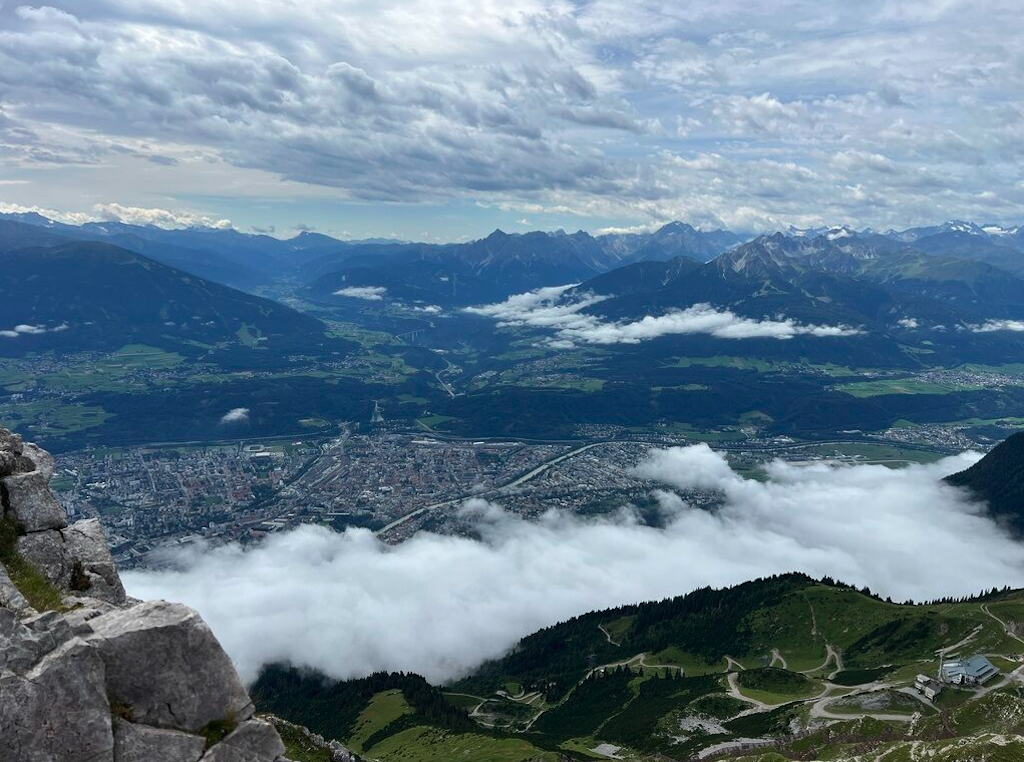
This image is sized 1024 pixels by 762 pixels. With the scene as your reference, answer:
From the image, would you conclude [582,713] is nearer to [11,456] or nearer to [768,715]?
[768,715]

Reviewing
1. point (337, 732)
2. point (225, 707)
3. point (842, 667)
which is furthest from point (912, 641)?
point (225, 707)

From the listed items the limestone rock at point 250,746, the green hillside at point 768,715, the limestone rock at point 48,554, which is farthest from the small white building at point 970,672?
the limestone rock at point 48,554

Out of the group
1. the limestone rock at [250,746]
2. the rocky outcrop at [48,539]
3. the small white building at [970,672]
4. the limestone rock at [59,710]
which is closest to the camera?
the limestone rock at [59,710]

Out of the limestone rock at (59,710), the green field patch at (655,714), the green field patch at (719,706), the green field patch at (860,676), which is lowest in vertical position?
the green field patch at (655,714)

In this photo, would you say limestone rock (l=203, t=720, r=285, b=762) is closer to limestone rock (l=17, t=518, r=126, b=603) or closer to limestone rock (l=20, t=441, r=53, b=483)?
limestone rock (l=17, t=518, r=126, b=603)

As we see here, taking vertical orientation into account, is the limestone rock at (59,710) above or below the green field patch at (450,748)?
above

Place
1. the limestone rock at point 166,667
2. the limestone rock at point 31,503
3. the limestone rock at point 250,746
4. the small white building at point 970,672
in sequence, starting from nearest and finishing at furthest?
the limestone rock at point 166,667 → the limestone rock at point 250,746 → the limestone rock at point 31,503 → the small white building at point 970,672

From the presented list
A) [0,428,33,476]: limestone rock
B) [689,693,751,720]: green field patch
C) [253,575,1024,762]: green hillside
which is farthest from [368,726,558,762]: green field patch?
[0,428,33,476]: limestone rock

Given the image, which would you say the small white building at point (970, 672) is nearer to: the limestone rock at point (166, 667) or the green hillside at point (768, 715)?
the green hillside at point (768, 715)

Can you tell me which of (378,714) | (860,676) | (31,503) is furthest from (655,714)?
(31,503)
